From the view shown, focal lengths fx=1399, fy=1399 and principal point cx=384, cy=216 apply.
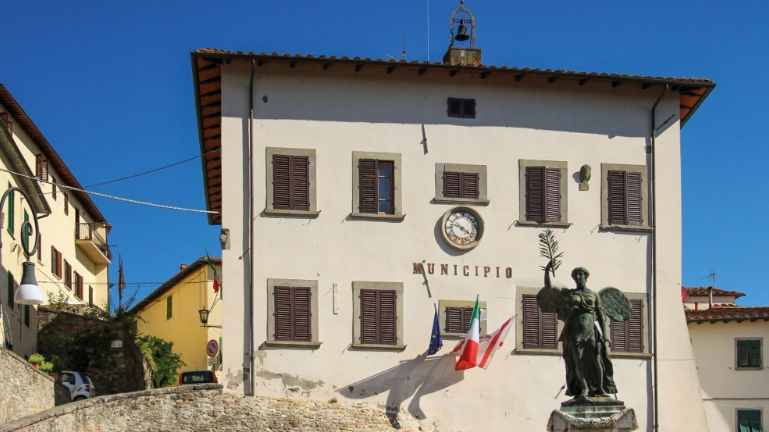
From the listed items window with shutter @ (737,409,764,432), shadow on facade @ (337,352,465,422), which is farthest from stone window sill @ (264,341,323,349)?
window with shutter @ (737,409,764,432)

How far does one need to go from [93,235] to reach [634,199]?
2615 centimetres

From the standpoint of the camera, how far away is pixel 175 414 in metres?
32.3

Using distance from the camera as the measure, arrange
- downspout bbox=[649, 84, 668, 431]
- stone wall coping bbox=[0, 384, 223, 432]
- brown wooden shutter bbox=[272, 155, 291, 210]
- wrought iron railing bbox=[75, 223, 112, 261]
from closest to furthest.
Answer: stone wall coping bbox=[0, 384, 223, 432]
brown wooden shutter bbox=[272, 155, 291, 210]
downspout bbox=[649, 84, 668, 431]
wrought iron railing bbox=[75, 223, 112, 261]

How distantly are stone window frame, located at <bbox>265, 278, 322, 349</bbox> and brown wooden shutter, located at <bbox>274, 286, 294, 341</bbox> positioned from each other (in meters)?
0.10

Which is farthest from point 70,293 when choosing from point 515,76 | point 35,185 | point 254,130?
point 515,76

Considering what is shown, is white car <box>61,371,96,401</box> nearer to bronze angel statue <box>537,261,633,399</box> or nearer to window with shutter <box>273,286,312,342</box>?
window with shutter <box>273,286,312,342</box>

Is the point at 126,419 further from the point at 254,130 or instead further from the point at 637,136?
the point at 637,136

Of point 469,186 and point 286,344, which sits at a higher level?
point 469,186

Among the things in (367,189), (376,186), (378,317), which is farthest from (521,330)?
(367,189)

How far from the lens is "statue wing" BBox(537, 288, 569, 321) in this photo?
944 inches

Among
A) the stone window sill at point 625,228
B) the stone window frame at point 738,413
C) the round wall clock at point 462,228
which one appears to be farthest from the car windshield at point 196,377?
the stone window frame at point 738,413

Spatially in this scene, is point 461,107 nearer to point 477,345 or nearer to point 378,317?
point 378,317

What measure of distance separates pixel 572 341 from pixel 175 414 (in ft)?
39.1

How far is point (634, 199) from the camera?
3553cm
